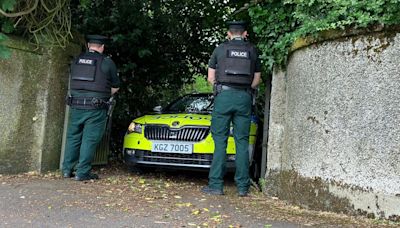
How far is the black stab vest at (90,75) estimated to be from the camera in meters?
6.58

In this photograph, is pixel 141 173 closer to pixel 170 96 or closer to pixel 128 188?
pixel 128 188

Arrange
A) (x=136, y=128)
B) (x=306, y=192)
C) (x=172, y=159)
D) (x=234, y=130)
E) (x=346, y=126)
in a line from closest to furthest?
(x=346, y=126) < (x=306, y=192) < (x=234, y=130) < (x=172, y=159) < (x=136, y=128)

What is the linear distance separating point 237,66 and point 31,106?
3.00 meters

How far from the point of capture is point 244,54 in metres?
5.91

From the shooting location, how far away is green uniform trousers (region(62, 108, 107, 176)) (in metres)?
6.57

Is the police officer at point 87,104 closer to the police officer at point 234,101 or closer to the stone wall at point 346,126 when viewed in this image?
the police officer at point 234,101

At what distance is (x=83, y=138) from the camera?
664 cm

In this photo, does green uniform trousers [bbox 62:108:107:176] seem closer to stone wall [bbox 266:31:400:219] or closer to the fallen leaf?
the fallen leaf

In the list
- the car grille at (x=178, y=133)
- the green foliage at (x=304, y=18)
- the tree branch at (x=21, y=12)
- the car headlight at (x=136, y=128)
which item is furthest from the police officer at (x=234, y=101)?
the tree branch at (x=21, y=12)

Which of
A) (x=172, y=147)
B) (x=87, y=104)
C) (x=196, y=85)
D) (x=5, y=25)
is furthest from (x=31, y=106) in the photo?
(x=196, y=85)

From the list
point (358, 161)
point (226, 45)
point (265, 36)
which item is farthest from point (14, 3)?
point (358, 161)

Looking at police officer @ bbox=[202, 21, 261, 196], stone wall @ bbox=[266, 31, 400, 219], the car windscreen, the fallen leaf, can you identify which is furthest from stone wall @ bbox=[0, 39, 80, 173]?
stone wall @ bbox=[266, 31, 400, 219]

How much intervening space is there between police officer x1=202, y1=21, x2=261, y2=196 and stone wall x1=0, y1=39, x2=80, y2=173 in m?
2.46

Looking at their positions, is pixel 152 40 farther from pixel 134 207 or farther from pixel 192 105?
pixel 134 207
